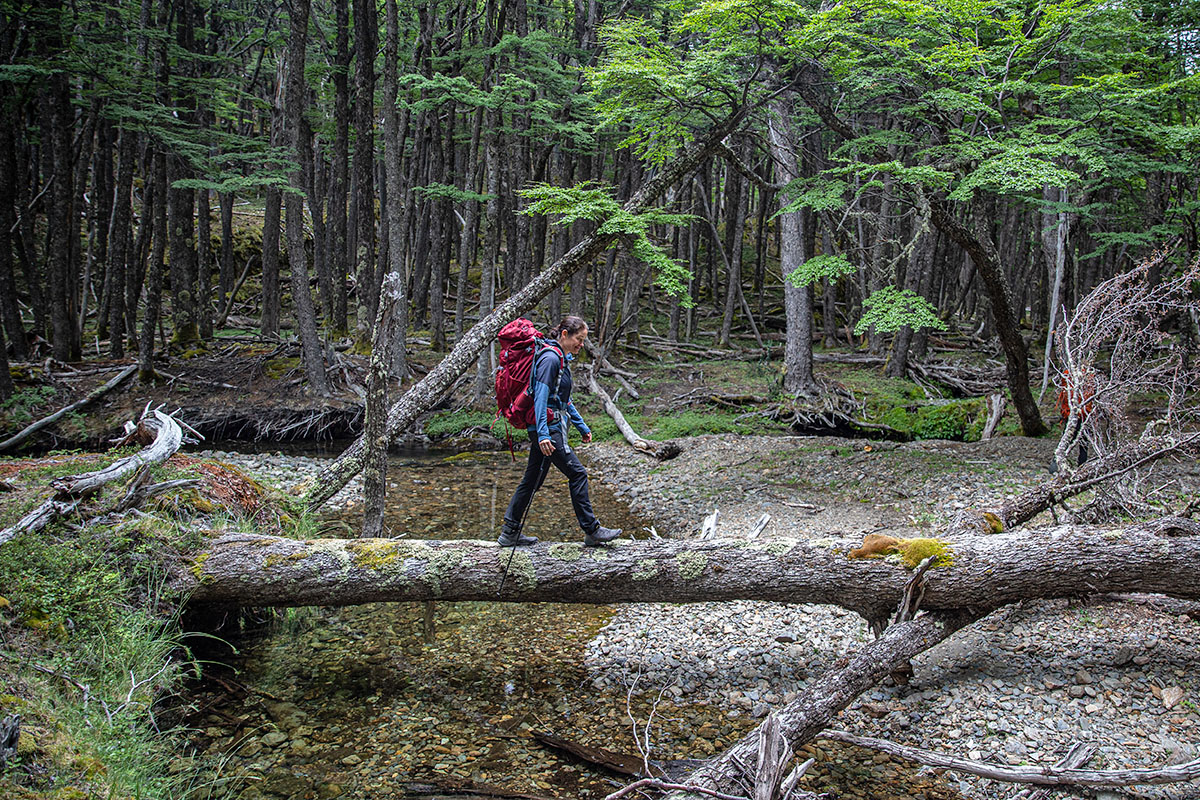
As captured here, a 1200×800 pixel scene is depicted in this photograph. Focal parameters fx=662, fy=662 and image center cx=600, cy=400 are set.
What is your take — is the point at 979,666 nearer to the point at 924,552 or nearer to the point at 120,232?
the point at 924,552

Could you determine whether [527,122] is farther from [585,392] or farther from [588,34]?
[585,392]

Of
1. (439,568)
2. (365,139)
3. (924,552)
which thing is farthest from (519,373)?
(365,139)

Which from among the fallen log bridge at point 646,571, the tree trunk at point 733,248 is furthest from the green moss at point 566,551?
the tree trunk at point 733,248

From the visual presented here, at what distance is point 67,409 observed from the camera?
13016 millimetres

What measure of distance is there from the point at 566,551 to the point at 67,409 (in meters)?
12.6

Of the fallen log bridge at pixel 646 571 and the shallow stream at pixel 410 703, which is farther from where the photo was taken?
the fallen log bridge at pixel 646 571

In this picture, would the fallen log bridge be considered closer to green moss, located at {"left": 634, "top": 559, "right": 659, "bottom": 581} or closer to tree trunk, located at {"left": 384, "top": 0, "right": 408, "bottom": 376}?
green moss, located at {"left": 634, "top": 559, "right": 659, "bottom": 581}

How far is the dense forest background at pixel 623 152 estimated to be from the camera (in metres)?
8.24

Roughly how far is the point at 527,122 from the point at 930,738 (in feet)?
48.3

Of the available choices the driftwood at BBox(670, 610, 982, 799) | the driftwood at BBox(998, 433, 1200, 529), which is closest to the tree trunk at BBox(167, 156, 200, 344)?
the driftwood at BBox(670, 610, 982, 799)

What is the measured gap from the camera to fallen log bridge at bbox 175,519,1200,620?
5.00m

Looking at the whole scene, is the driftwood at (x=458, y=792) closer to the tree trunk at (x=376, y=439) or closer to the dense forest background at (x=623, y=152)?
the tree trunk at (x=376, y=439)

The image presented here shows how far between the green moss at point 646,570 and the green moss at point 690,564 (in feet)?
0.63

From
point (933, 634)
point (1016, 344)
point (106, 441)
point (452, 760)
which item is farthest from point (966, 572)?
point (106, 441)
